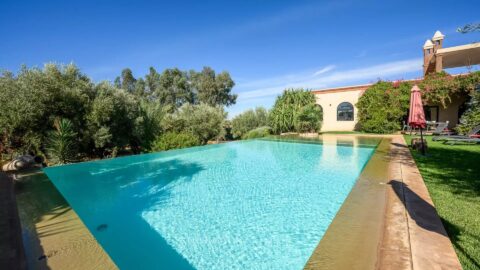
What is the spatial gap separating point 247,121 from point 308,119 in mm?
6179

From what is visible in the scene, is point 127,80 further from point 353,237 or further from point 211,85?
point 353,237

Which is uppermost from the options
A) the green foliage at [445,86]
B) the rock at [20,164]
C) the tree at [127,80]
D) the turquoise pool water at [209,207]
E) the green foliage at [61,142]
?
the tree at [127,80]

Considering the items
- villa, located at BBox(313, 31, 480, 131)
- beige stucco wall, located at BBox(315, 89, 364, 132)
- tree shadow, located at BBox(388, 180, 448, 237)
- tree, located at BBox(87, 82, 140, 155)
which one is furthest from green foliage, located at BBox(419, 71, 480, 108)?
tree, located at BBox(87, 82, 140, 155)

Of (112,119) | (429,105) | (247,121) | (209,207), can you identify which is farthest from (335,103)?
(209,207)

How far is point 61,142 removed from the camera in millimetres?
8812

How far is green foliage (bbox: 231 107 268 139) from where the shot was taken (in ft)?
70.8

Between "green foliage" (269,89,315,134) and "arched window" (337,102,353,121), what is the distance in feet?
11.1

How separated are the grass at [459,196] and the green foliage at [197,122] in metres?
11.7

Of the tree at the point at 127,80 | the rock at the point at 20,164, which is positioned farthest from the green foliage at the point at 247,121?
the tree at the point at 127,80

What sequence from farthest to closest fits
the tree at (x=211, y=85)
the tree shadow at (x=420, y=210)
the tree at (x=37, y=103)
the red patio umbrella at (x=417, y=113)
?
the tree at (x=211, y=85)
the tree at (x=37, y=103)
the red patio umbrella at (x=417, y=113)
the tree shadow at (x=420, y=210)

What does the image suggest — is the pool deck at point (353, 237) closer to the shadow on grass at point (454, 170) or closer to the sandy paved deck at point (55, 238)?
the sandy paved deck at point (55, 238)

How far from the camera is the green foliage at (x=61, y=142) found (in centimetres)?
880

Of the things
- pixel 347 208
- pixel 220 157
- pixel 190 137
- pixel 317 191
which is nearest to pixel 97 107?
pixel 190 137

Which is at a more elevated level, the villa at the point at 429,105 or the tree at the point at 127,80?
the tree at the point at 127,80
